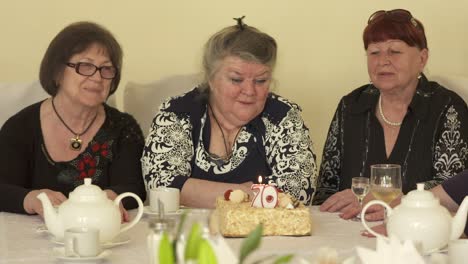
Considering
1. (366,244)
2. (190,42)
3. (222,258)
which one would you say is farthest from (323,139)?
(222,258)

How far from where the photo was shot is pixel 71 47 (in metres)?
3.02

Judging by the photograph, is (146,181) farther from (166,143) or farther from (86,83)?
(86,83)

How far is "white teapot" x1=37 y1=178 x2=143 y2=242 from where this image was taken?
7.02ft

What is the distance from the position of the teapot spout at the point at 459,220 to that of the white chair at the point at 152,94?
162 cm

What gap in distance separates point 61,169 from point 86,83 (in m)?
0.29

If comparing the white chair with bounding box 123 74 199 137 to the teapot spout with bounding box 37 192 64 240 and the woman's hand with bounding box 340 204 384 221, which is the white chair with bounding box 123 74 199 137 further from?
the teapot spout with bounding box 37 192 64 240

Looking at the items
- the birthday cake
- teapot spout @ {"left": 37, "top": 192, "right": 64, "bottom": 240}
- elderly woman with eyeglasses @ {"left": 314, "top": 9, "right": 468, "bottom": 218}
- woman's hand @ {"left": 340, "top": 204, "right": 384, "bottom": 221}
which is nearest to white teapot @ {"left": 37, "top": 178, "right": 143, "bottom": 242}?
teapot spout @ {"left": 37, "top": 192, "right": 64, "bottom": 240}

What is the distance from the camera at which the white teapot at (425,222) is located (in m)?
2.01

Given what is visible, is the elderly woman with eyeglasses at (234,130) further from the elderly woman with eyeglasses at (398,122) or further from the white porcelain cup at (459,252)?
the white porcelain cup at (459,252)

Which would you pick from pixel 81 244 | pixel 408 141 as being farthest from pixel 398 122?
pixel 81 244

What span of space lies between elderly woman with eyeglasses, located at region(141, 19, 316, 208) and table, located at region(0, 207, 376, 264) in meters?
0.41

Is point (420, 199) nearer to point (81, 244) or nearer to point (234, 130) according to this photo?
point (81, 244)

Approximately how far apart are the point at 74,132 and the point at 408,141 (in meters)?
1.14

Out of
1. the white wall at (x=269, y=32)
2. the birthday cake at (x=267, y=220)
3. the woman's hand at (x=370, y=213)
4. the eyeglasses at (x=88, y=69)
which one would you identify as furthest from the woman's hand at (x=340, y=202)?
the white wall at (x=269, y=32)
